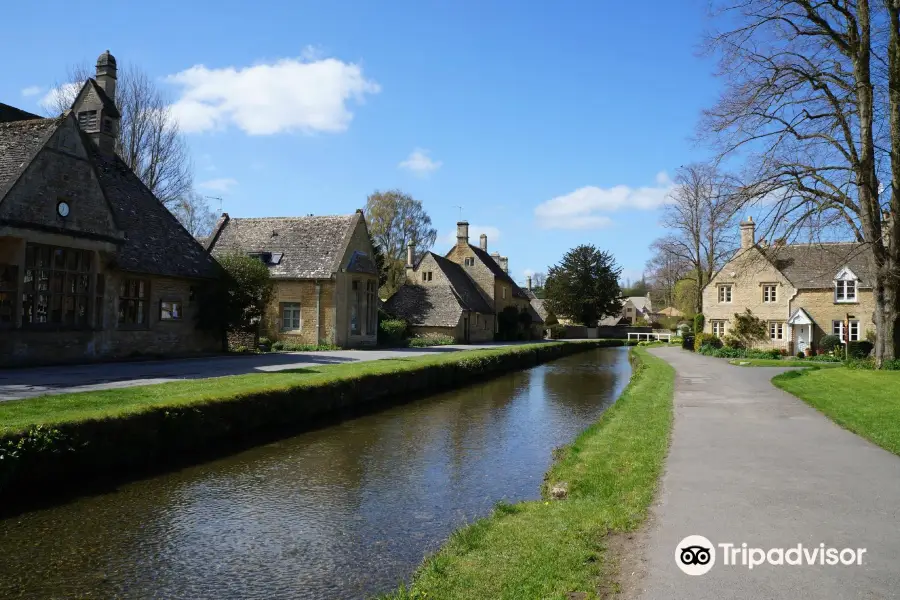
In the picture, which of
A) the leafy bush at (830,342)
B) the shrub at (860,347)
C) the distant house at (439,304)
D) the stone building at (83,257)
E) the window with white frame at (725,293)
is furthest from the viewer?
the distant house at (439,304)

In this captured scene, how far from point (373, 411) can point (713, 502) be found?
1091 cm

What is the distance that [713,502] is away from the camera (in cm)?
666

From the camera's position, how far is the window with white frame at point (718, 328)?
1702 inches

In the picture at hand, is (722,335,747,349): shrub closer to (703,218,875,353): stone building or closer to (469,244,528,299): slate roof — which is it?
(703,218,875,353): stone building

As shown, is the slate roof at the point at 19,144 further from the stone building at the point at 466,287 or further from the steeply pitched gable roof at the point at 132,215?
the stone building at the point at 466,287

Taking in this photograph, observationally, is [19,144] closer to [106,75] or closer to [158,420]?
[106,75]

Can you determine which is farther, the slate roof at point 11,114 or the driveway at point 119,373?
the slate roof at point 11,114

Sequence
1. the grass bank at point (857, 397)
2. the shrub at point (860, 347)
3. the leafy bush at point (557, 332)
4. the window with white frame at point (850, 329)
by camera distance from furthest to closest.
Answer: the leafy bush at point (557, 332) < the window with white frame at point (850, 329) < the shrub at point (860, 347) < the grass bank at point (857, 397)

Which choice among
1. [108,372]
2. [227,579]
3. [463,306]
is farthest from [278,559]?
[463,306]

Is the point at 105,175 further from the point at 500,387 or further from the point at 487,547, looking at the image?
the point at 487,547

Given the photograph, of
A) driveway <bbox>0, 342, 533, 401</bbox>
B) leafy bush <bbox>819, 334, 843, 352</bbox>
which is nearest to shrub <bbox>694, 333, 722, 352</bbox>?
leafy bush <bbox>819, 334, 843, 352</bbox>

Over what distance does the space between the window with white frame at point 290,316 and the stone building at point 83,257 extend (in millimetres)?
8115

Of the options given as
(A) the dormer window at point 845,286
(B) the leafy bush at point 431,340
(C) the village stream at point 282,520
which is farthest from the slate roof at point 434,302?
(C) the village stream at point 282,520

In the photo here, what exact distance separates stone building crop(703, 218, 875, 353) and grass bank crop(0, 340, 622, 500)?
29523 mm
